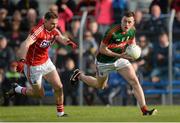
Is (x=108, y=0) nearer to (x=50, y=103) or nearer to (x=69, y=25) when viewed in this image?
(x=69, y=25)

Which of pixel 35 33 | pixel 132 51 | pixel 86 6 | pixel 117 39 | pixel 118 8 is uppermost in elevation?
pixel 86 6

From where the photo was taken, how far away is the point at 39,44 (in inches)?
615

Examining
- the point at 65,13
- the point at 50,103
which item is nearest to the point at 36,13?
the point at 65,13

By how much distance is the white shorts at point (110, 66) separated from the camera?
15.8m

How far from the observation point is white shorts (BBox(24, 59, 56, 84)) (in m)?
15.8

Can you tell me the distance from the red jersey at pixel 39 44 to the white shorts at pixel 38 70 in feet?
0.27

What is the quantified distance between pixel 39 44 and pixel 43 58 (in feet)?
1.19

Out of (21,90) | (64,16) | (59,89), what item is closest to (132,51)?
(59,89)

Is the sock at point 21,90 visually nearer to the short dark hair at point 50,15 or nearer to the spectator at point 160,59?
the short dark hair at point 50,15

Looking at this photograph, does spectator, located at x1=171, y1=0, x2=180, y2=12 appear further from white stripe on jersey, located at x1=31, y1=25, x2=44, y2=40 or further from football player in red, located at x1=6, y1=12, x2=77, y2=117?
white stripe on jersey, located at x1=31, y1=25, x2=44, y2=40

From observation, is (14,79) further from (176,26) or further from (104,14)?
(176,26)

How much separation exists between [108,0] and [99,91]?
247 centimetres

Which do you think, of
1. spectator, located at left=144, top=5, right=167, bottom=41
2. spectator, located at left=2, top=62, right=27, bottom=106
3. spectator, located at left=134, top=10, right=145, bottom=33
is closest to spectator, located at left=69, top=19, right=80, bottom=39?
spectator, located at left=134, top=10, right=145, bottom=33

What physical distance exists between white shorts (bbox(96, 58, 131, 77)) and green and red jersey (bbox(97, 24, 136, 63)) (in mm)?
100
